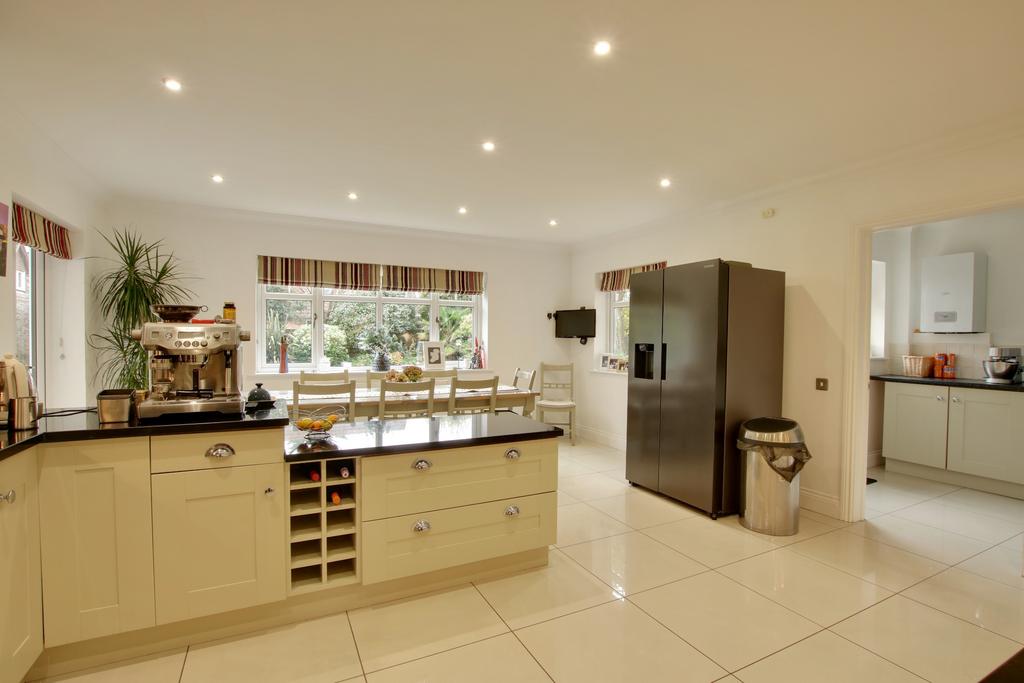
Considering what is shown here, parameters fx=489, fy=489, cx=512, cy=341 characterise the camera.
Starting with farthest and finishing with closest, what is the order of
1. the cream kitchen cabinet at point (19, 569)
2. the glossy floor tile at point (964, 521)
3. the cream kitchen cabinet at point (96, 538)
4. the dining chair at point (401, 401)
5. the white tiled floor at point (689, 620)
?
the dining chair at point (401, 401) < the glossy floor tile at point (964, 521) < the white tiled floor at point (689, 620) < the cream kitchen cabinet at point (96, 538) < the cream kitchen cabinet at point (19, 569)

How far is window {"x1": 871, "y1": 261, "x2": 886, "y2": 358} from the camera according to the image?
5.07 m

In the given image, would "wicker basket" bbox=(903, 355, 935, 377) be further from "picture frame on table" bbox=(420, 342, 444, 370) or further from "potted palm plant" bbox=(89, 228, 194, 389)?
"potted palm plant" bbox=(89, 228, 194, 389)

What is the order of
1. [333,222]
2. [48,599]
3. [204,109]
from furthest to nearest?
[333,222]
[204,109]
[48,599]

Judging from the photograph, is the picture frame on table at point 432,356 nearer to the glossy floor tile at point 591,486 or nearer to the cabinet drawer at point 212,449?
the glossy floor tile at point 591,486

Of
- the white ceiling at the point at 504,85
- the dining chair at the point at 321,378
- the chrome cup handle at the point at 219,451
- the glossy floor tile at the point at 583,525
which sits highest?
the white ceiling at the point at 504,85

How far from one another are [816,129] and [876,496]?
3092 mm

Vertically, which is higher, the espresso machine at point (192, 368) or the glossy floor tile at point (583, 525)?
the espresso machine at point (192, 368)

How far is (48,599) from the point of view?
5.96ft

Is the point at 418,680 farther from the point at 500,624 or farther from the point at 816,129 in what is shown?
the point at 816,129

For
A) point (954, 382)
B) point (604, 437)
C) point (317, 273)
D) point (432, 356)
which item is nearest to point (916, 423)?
point (954, 382)

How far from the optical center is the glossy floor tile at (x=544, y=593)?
233 cm

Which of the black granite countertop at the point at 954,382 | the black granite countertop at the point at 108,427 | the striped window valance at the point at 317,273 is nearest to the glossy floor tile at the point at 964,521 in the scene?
the black granite countertop at the point at 954,382

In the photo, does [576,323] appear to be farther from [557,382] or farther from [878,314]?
[878,314]

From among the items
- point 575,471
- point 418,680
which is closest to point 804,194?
point 575,471
